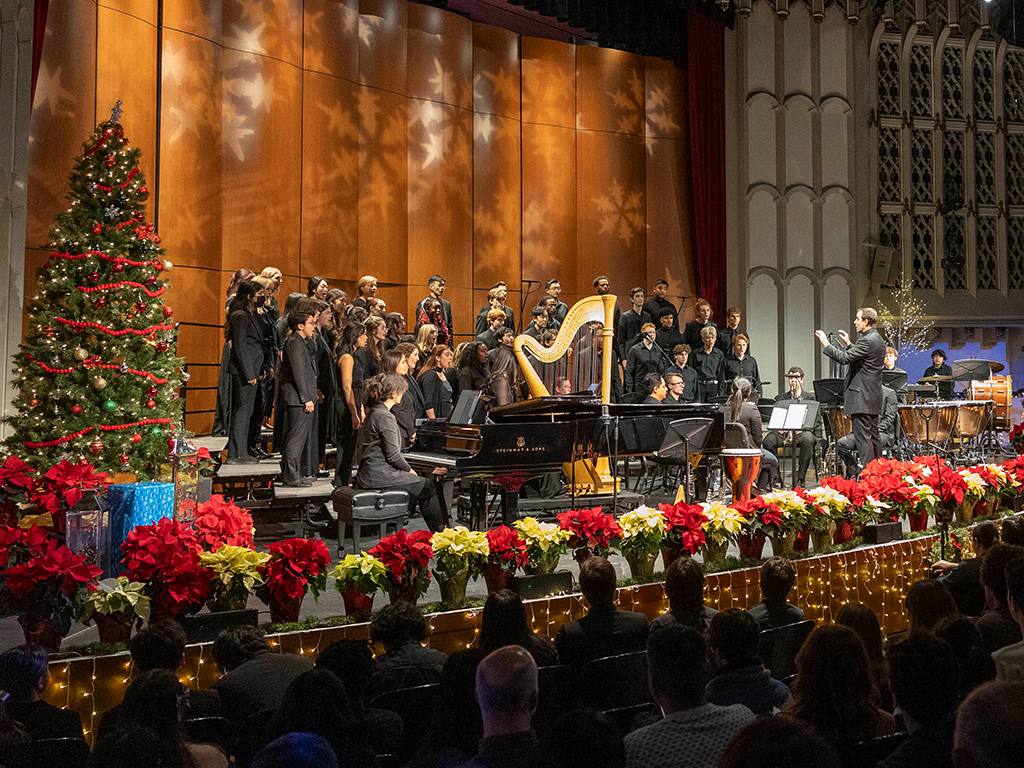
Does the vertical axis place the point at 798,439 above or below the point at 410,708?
above

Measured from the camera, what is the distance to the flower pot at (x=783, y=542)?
5410mm

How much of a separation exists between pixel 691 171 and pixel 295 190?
623cm

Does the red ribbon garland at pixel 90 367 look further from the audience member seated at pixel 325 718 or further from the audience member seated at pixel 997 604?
the audience member seated at pixel 997 604

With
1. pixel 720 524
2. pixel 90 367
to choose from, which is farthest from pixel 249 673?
pixel 90 367

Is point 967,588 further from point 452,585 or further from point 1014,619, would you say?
point 452,585

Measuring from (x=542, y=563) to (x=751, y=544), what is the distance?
Answer: 1.41m

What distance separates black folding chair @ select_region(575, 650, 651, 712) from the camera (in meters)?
3.05

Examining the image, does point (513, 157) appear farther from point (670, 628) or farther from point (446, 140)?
point (670, 628)

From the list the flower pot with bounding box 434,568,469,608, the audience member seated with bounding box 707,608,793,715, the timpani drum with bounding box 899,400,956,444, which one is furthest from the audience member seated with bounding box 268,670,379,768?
the timpani drum with bounding box 899,400,956,444

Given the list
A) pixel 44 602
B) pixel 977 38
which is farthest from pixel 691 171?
pixel 44 602

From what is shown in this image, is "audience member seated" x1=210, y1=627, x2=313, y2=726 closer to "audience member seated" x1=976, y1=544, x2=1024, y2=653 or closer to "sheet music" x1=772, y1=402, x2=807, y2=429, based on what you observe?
"audience member seated" x1=976, y1=544, x2=1024, y2=653

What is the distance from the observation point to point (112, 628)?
3707 millimetres

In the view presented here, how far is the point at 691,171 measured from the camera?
14273 millimetres

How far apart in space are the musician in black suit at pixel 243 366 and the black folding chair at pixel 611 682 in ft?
16.4
